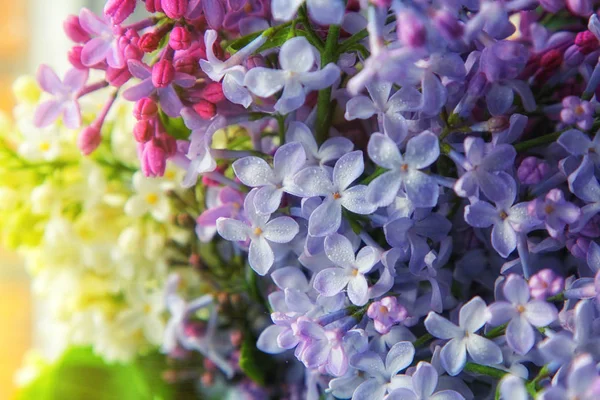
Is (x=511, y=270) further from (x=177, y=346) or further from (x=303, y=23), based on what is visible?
(x=177, y=346)

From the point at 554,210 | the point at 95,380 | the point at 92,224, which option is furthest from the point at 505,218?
the point at 95,380

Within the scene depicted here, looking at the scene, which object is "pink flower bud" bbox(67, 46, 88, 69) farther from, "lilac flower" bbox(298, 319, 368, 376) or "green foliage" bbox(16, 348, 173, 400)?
"green foliage" bbox(16, 348, 173, 400)

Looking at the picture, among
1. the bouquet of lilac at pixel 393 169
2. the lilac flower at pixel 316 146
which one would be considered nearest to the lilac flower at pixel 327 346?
the bouquet of lilac at pixel 393 169

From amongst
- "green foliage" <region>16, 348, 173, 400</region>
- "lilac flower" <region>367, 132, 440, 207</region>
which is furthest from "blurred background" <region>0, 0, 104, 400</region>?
"lilac flower" <region>367, 132, 440, 207</region>

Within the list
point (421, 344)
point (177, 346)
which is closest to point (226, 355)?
point (177, 346)

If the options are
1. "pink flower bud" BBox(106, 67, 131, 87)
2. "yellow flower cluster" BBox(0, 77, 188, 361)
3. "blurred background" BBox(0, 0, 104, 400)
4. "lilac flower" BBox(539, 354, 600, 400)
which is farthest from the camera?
"blurred background" BBox(0, 0, 104, 400)

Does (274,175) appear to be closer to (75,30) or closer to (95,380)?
(75,30)
